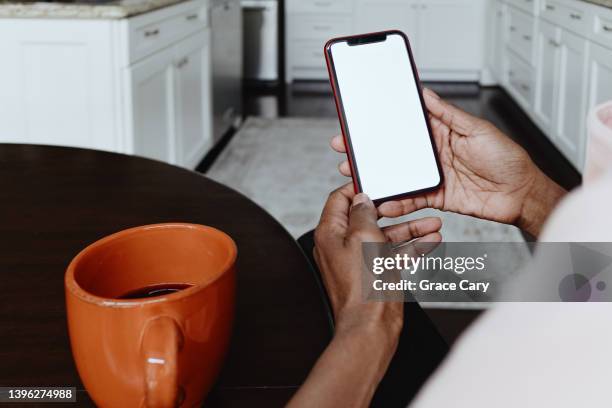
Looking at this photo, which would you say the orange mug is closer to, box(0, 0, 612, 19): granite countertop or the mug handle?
the mug handle

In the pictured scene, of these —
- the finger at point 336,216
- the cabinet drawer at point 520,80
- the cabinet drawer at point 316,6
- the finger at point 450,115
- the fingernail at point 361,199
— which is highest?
the cabinet drawer at point 316,6

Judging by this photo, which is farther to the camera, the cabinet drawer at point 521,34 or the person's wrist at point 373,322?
the cabinet drawer at point 521,34

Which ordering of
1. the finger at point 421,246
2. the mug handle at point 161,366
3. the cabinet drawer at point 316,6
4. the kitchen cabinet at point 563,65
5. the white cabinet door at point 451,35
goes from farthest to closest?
the cabinet drawer at point 316,6 < the white cabinet door at point 451,35 < the kitchen cabinet at point 563,65 < the finger at point 421,246 < the mug handle at point 161,366

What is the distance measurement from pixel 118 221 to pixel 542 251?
21.2 inches

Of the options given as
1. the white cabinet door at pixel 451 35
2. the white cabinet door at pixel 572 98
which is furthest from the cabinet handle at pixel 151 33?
the white cabinet door at pixel 451 35

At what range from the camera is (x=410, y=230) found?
0.74m

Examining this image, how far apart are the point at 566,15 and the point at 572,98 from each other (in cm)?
36

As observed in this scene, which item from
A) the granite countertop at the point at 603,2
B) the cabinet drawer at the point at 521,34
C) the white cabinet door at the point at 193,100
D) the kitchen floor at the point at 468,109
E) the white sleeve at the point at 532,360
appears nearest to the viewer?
the white sleeve at the point at 532,360

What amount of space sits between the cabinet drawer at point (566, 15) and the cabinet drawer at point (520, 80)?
421 millimetres

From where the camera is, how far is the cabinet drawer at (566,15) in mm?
2648

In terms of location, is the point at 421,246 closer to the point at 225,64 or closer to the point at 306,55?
the point at 225,64

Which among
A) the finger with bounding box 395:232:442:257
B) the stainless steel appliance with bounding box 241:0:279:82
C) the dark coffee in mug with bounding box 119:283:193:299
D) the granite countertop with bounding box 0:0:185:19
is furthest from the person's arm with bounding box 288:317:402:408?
the stainless steel appliance with bounding box 241:0:279:82

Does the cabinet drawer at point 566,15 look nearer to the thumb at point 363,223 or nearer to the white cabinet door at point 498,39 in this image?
the white cabinet door at point 498,39

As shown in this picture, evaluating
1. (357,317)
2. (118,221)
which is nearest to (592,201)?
(357,317)
